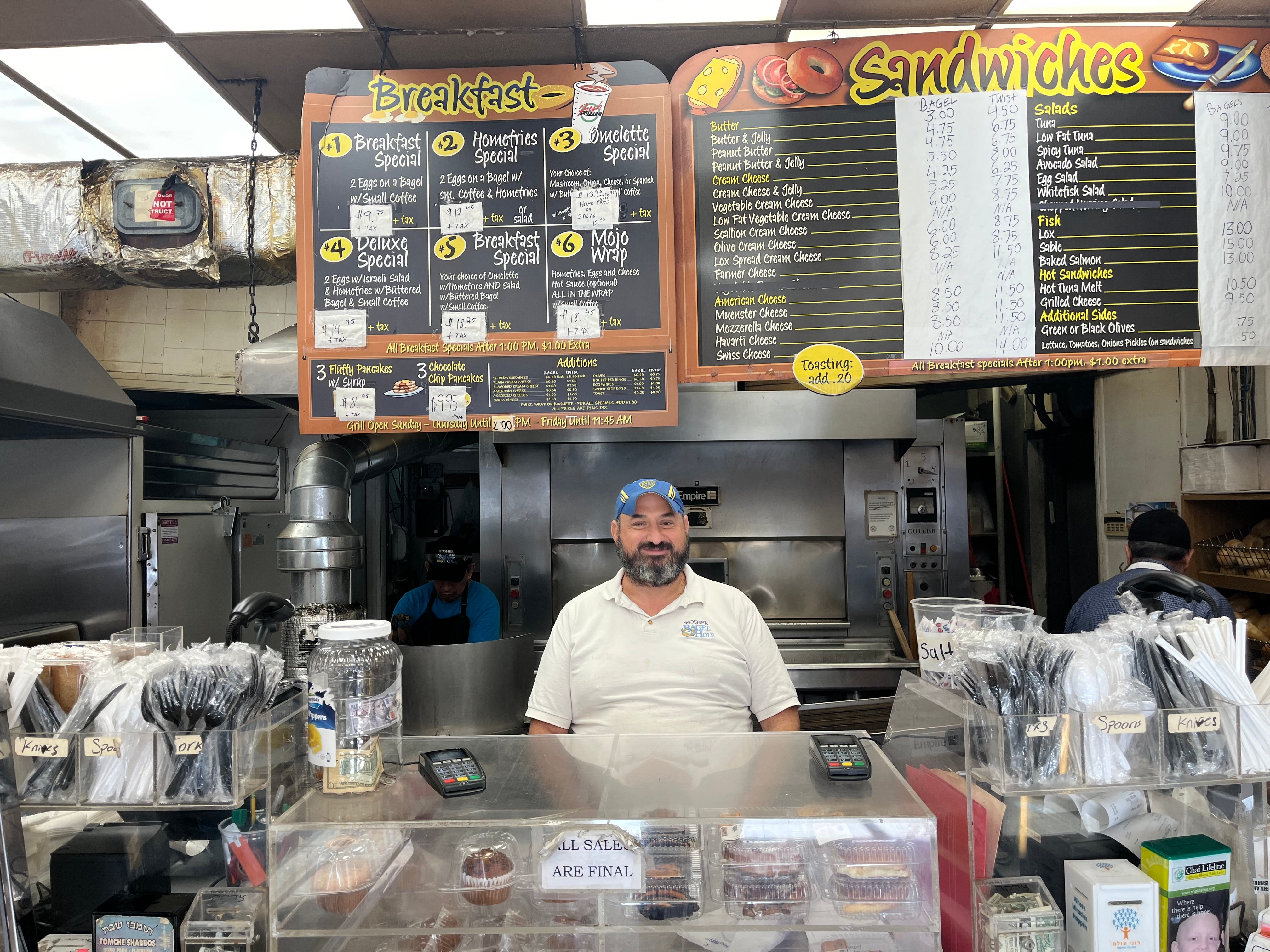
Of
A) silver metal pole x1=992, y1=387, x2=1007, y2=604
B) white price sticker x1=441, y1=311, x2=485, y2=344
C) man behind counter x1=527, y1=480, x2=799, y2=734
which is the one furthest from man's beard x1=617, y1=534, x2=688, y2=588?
silver metal pole x1=992, y1=387, x2=1007, y2=604

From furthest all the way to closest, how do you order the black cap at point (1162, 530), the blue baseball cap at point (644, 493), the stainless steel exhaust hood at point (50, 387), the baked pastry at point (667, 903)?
the black cap at point (1162, 530), the blue baseball cap at point (644, 493), the stainless steel exhaust hood at point (50, 387), the baked pastry at point (667, 903)

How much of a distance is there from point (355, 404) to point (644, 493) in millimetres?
932

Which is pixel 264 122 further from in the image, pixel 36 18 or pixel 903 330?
pixel 903 330

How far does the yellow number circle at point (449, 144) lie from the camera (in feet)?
7.98

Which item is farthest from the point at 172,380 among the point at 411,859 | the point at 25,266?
the point at 411,859

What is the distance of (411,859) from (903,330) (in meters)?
1.87

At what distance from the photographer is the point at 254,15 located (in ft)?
7.57

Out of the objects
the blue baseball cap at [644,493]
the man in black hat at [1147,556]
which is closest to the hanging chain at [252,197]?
the blue baseball cap at [644,493]

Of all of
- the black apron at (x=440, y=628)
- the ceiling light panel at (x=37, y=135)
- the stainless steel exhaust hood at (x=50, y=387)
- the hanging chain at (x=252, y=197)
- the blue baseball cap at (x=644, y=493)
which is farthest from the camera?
the black apron at (x=440, y=628)

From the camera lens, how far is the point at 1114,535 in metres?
4.70

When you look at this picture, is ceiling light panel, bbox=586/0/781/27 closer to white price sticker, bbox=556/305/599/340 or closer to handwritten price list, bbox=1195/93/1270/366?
white price sticker, bbox=556/305/599/340

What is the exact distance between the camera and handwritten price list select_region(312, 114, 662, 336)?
2412 mm

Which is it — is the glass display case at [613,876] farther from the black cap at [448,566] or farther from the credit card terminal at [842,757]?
the black cap at [448,566]

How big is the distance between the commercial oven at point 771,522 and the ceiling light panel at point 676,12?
2207mm
